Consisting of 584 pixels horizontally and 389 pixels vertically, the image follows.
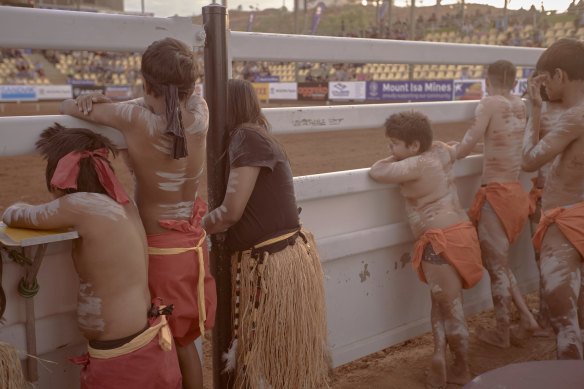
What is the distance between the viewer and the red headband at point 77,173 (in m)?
2.00

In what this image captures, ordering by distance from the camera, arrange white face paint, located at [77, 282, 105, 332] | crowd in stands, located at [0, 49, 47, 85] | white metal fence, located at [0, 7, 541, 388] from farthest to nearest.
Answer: crowd in stands, located at [0, 49, 47, 85] → white metal fence, located at [0, 7, 541, 388] → white face paint, located at [77, 282, 105, 332]

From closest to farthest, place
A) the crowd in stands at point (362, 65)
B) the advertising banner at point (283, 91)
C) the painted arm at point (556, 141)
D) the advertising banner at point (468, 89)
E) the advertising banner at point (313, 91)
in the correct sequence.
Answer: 1. the painted arm at point (556, 141)
2. the advertising banner at point (468, 89)
3. the advertising banner at point (313, 91)
4. the advertising banner at point (283, 91)
5. the crowd in stands at point (362, 65)

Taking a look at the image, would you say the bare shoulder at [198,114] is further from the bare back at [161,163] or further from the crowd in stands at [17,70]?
the crowd in stands at [17,70]

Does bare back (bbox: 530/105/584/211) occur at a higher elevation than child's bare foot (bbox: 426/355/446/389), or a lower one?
higher

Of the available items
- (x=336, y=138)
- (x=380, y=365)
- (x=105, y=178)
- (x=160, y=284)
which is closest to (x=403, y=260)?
(x=380, y=365)

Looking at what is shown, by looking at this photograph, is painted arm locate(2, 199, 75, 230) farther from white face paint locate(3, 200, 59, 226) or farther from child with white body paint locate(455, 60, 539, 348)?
child with white body paint locate(455, 60, 539, 348)

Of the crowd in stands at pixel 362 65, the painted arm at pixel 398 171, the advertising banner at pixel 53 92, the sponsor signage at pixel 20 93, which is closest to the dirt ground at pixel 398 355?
the painted arm at pixel 398 171

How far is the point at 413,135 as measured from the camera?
346cm

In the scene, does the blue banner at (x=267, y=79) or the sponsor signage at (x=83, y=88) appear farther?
the blue banner at (x=267, y=79)

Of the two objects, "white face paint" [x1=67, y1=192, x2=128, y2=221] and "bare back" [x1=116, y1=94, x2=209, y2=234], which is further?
"bare back" [x1=116, y1=94, x2=209, y2=234]

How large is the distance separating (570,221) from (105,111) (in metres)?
2.58

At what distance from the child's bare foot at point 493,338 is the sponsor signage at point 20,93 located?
2330 cm

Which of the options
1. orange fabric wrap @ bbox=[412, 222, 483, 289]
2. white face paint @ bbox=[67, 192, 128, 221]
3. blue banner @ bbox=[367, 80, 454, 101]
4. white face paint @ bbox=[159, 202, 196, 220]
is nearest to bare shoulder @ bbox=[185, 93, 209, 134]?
white face paint @ bbox=[159, 202, 196, 220]

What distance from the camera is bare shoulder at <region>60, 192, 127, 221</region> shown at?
80.7 inches
